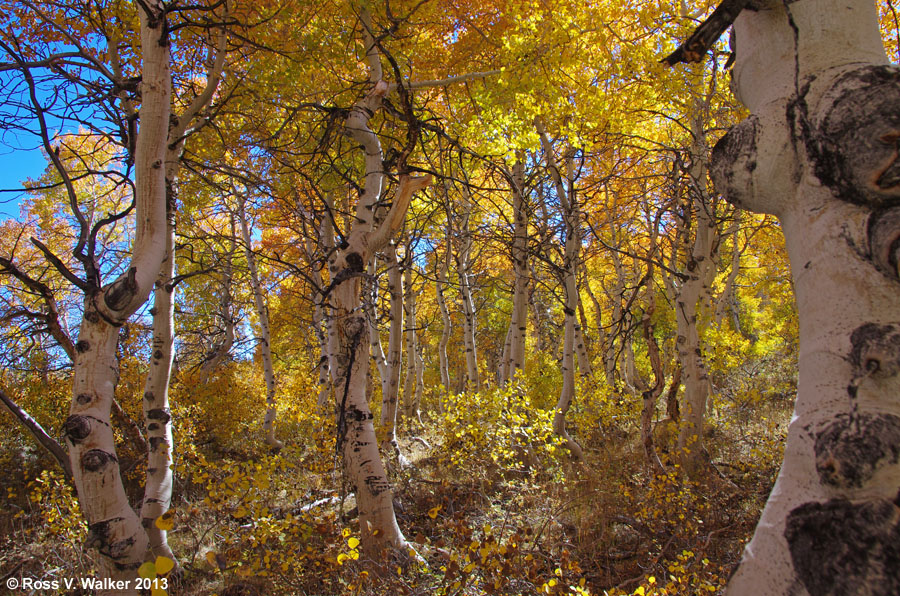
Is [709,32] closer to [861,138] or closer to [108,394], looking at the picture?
[861,138]

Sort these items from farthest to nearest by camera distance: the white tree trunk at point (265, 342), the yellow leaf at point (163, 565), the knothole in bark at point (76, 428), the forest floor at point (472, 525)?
the white tree trunk at point (265, 342)
the forest floor at point (472, 525)
the knothole in bark at point (76, 428)
the yellow leaf at point (163, 565)

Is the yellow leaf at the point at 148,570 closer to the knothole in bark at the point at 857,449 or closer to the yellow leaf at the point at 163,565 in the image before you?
the yellow leaf at the point at 163,565

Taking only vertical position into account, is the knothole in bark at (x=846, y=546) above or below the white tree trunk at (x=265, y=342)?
below

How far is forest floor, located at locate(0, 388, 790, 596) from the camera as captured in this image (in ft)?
8.63

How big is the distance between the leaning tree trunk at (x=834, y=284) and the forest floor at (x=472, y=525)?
149 centimetres

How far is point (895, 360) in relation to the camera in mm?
736

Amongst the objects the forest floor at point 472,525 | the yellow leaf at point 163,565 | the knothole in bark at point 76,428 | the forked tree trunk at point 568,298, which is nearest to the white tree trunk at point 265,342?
the forest floor at point 472,525

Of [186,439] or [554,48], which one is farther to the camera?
[186,439]

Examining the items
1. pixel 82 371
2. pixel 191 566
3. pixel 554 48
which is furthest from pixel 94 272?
pixel 554 48

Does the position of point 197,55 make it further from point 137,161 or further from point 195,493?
point 195,493

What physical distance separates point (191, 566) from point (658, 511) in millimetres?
4752

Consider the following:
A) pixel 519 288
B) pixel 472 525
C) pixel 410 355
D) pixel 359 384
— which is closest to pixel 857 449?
pixel 359 384

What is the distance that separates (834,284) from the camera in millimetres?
835

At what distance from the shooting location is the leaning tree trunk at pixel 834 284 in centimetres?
72
